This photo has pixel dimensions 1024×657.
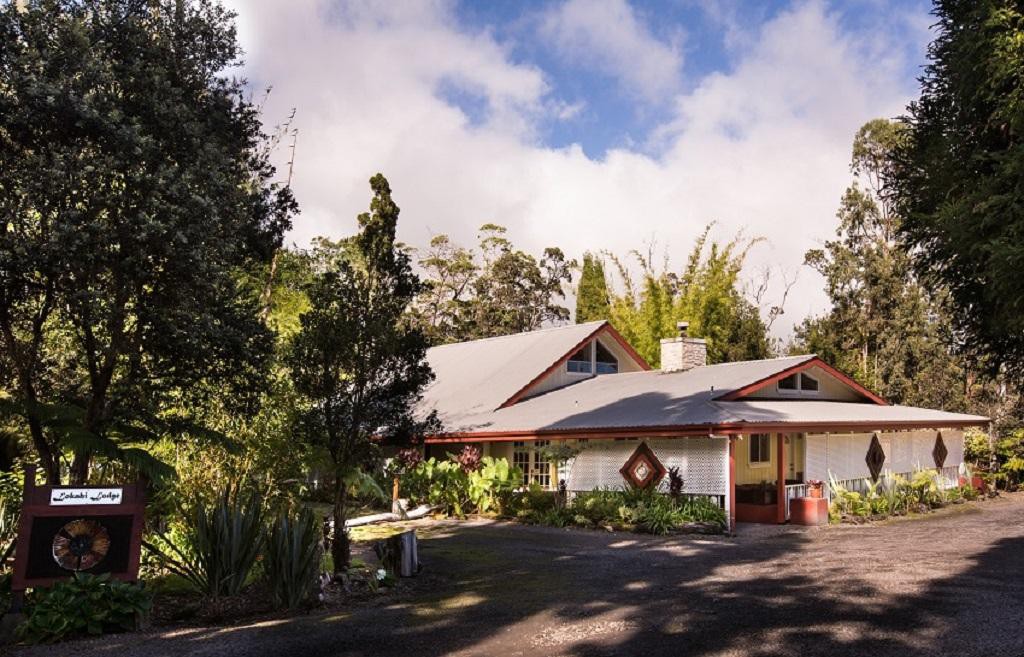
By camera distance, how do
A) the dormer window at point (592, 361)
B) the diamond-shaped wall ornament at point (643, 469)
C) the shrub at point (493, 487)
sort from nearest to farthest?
the diamond-shaped wall ornament at point (643, 469) → the shrub at point (493, 487) → the dormer window at point (592, 361)

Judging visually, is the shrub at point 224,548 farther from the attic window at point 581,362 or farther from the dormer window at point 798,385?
the attic window at point 581,362

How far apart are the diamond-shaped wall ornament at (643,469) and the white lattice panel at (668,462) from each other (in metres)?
0.15

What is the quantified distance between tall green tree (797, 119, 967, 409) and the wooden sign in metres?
30.6

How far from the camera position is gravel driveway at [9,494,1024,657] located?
814cm

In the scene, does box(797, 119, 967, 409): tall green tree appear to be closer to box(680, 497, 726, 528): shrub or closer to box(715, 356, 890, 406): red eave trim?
box(715, 356, 890, 406): red eave trim

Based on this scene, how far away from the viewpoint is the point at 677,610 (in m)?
9.58

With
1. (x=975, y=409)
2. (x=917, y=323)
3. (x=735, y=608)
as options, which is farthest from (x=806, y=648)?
(x=917, y=323)

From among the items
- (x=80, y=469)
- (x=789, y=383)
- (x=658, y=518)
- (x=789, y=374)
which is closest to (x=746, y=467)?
(x=789, y=374)

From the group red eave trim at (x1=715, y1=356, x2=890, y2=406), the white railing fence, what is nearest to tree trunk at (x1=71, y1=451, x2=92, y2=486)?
red eave trim at (x1=715, y1=356, x2=890, y2=406)

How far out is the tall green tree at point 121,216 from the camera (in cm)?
1009

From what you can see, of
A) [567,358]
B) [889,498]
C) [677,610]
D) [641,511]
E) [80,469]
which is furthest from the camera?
[567,358]

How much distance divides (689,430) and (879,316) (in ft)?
78.7

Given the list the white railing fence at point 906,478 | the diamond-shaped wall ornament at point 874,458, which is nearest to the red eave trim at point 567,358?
the diamond-shaped wall ornament at point 874,458

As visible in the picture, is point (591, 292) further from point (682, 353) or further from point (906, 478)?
point (906, 478)
